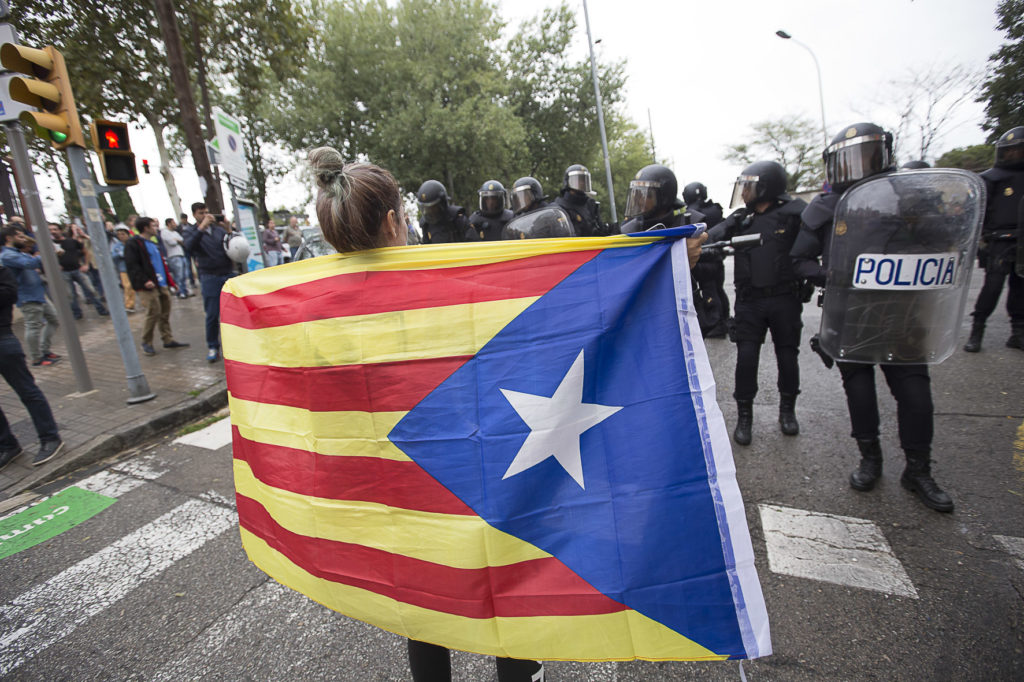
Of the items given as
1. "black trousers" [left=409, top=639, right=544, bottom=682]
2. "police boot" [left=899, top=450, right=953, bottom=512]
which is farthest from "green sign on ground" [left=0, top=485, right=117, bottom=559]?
"police boot" [left=899, top=450, right=953, bottom=512]

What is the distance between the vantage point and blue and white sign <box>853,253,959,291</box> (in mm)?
2525

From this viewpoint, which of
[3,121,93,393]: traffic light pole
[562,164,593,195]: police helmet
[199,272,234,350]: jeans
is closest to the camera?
[3,121,93,393]: traffic light pole

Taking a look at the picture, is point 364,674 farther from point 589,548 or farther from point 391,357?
point 391,357

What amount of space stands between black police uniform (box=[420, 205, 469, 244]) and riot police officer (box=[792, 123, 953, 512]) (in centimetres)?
436

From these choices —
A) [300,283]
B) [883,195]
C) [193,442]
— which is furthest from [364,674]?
[193,442]

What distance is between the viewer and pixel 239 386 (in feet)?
5.75

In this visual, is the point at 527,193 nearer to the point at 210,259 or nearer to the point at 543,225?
the point at 543,225

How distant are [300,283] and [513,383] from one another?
78 centimetres

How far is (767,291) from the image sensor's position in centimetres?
364

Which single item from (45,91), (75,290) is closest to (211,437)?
(45,91)

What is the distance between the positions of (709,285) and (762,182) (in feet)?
4.09

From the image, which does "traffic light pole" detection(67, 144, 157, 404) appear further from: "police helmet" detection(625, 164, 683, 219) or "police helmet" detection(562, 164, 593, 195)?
"police helmet" detection(625, 164, 683, 219)

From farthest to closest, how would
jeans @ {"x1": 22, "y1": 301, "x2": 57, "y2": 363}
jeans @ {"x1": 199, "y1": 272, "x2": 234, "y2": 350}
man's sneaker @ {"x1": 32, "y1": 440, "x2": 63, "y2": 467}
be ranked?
jeans @ {"x1": 22, "y1": 301, "x2": 57, "y2": 363} < jeans @ {"x1": 199, "y1": 272, "x2": 234, "y2": 350} < man's sneaker @ {"x1": 32, "y1": 440, "x2": 63, "y2": 467}

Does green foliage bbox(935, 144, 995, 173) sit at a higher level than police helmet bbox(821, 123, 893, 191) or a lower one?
higher
